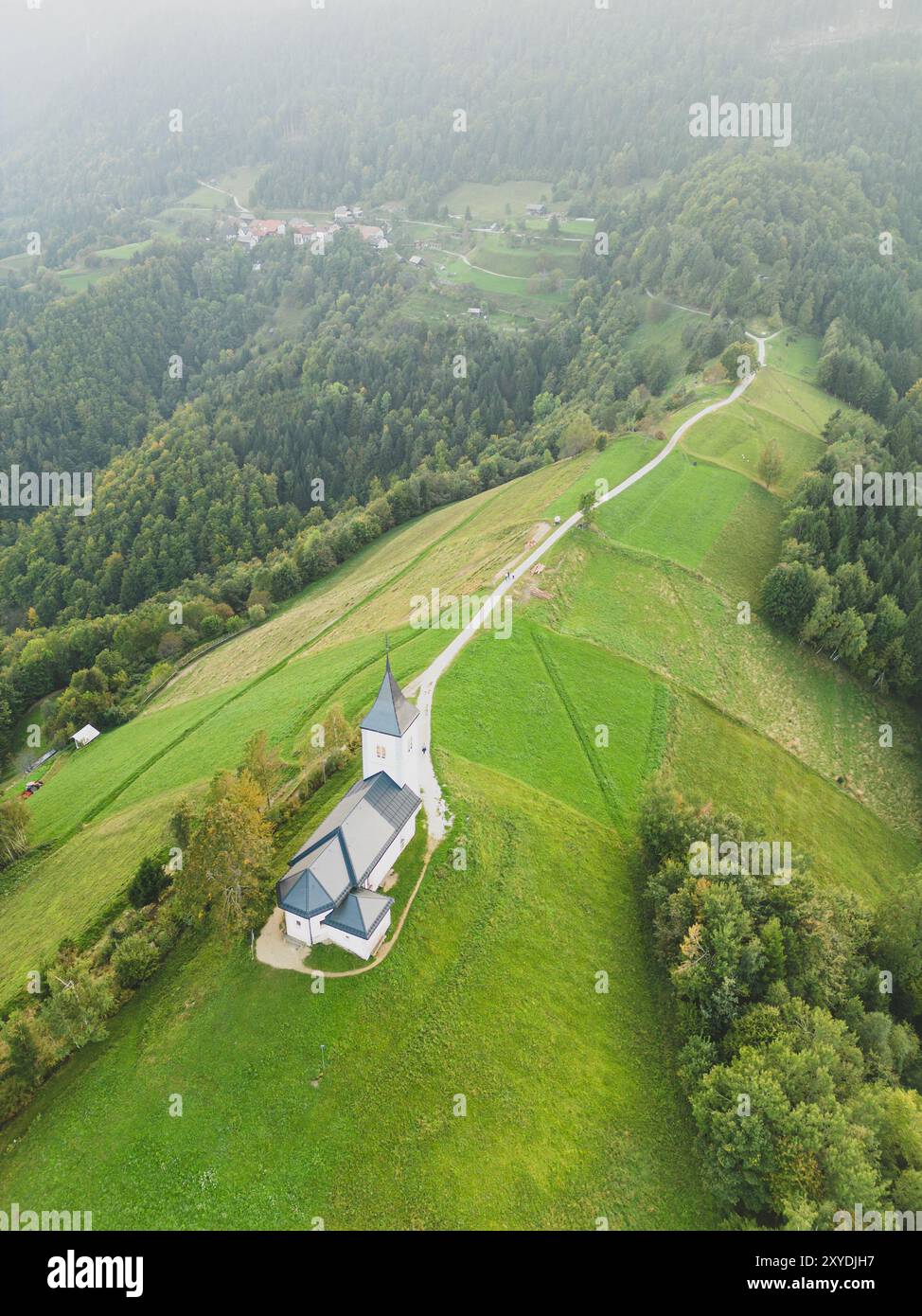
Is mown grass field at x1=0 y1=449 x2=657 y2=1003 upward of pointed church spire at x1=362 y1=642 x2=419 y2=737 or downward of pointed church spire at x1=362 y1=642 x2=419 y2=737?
downward

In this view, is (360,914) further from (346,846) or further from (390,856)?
(390,856)

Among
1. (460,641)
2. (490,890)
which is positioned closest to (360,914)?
(490,890)

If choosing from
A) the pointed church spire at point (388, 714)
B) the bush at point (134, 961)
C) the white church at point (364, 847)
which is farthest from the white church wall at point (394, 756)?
the bush at point (134, 961)

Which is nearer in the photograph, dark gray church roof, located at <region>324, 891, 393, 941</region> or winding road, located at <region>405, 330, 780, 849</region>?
dark gray church roof, located at <region>324, 891, 393, 941</region>

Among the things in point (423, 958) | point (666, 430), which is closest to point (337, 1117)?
point (423, 958)

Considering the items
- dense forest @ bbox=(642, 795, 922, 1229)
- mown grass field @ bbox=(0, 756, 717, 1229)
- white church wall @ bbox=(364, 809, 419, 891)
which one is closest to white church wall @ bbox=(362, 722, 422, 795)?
white church wall @ bbox=(364, 809, 419, 891)

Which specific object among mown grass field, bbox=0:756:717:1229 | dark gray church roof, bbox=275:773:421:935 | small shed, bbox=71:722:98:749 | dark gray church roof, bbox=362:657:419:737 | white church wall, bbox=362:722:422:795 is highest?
dark gray church roof, bbox=362:657:419:737

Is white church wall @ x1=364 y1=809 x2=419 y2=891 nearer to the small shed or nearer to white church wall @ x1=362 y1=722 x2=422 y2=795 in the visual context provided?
white church wall @ x1=362 y1=722 x2=422 y2=795
